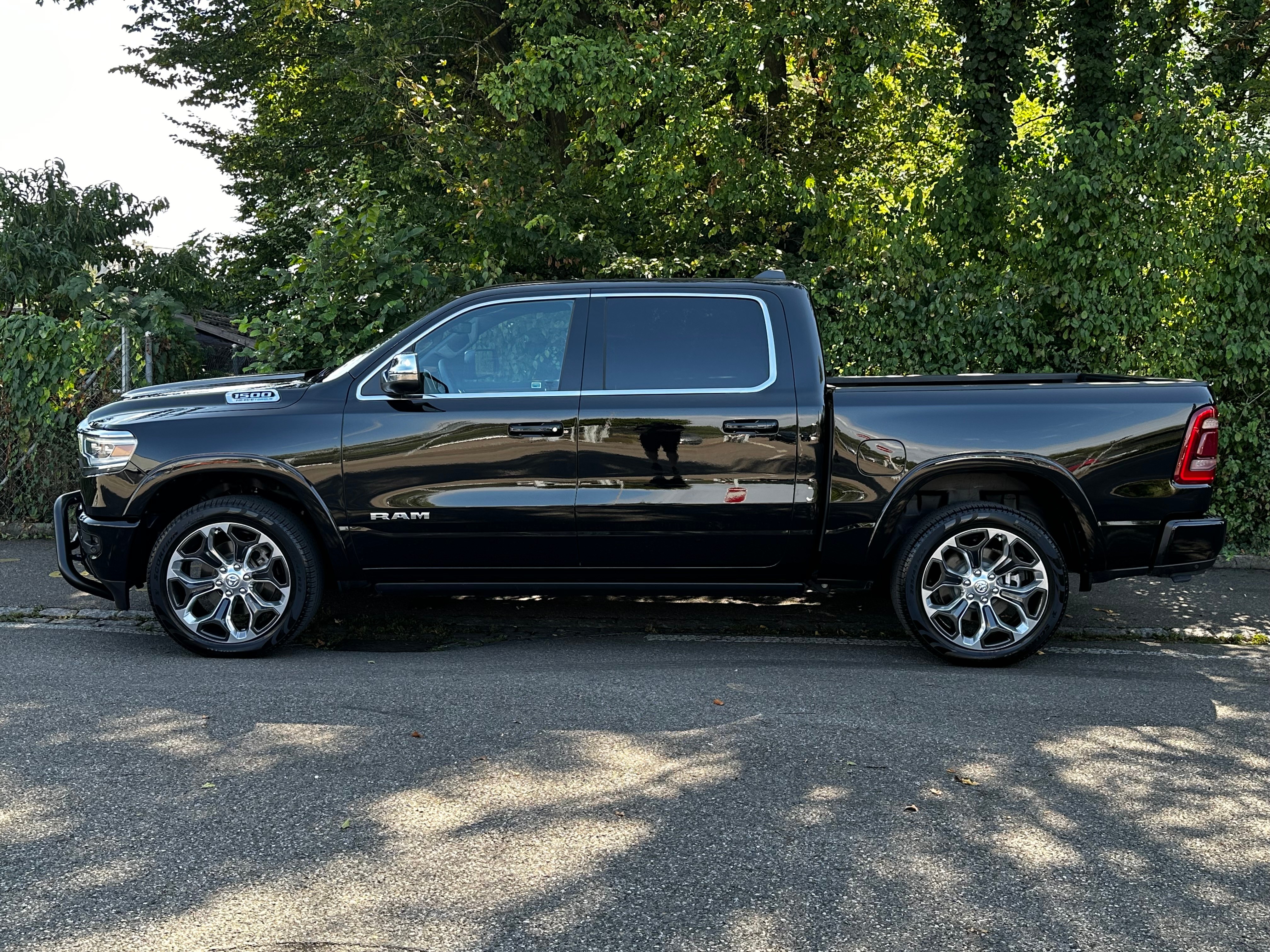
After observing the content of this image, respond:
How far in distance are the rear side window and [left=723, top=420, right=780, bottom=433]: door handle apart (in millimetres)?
197

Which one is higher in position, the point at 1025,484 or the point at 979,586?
the point at 1025,484

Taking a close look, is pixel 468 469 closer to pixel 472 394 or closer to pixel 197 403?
pixel 472 394

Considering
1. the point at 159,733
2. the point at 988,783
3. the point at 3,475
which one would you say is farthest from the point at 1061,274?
the point at 3,475

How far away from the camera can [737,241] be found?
43.6 ft

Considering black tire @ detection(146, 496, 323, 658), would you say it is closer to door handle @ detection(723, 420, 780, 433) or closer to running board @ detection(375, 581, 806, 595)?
running board @ detection(375, 581, 806, 595)

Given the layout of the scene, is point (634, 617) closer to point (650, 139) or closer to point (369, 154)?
point (650, 139)

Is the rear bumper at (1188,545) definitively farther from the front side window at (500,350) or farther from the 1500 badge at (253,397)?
the 1500 badge at (253,397)

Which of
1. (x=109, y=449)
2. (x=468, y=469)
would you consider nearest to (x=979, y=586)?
(x=468, y=469)

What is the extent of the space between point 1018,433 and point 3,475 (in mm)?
8760

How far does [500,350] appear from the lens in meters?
6.80

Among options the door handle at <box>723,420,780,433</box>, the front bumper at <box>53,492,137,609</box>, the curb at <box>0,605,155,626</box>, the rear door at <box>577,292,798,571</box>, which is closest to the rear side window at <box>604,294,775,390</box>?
the rear door at <box>577,292,798,571</box>

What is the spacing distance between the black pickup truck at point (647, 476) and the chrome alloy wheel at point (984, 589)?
0.01 metres

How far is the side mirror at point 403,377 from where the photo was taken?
21.1 feet

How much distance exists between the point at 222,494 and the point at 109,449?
63 cm
